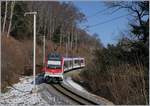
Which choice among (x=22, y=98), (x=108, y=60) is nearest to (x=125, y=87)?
(x=22, y=98)

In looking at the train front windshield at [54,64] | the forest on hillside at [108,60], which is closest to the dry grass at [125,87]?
the forest on hillside at [108,60]

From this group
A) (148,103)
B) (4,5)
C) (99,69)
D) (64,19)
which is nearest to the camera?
(148,103)

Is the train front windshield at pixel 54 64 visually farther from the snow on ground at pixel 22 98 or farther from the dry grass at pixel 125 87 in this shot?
the snow on ground at pixel 22 98

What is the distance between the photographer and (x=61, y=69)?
136 feet

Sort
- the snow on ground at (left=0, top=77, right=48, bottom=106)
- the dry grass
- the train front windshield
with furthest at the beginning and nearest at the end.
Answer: the train front windshield
the snow on ground at (left=0, top=77, right=48, bottom=106)
the dry grass

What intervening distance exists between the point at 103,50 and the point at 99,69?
8.16ft

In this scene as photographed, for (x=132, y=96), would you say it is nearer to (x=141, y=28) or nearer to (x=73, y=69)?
(x=141, y=28)

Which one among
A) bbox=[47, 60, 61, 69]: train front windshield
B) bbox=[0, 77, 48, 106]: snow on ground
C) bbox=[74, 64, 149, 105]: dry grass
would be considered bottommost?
bbox=[0, 77, 48, 106]: snow on ground

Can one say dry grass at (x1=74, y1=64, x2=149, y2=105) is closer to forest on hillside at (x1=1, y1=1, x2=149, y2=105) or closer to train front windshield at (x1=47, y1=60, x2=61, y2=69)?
forest on hillside at (x1=1, y1=1, x2=149, y2=105)

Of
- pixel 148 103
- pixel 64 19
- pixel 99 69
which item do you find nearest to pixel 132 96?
pixel 148 103

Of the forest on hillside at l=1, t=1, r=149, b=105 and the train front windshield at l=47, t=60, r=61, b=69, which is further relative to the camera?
the train front windshield at l=47, t=60, r=61, b=69

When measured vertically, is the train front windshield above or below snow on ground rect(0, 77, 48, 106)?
above

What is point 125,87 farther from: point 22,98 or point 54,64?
point 54,64

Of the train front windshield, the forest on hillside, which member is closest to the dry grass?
the forest on hillside
